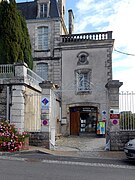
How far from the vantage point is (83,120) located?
22516mm

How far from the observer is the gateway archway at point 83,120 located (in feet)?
72.7

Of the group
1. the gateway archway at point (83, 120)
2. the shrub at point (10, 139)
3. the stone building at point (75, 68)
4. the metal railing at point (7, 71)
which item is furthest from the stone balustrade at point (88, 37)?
the shrub at point (10, 139)

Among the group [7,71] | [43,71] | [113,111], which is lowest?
[113,111]

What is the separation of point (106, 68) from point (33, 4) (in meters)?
9.94

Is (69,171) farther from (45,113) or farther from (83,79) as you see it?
(83,79)

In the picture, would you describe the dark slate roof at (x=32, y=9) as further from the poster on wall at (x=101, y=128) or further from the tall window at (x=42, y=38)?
the poster on wall at (x=101, y=128)

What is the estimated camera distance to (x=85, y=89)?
2245 centimetres

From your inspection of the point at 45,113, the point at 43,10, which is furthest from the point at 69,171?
the point at 43,10

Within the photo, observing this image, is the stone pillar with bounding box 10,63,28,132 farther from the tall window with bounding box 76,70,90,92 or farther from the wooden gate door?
the wooden gate door

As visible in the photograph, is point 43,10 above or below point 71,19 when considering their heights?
below

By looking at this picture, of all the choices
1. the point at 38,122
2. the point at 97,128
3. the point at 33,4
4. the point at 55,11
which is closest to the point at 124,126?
the point at 38,122

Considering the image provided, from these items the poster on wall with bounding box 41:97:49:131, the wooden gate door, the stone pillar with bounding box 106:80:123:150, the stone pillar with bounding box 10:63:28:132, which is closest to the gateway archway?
the wooden gate door

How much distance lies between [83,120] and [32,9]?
11632 millimetres

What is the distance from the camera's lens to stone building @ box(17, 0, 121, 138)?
2212 centimetres
